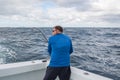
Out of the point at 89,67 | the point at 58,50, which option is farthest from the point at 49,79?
the point at 89,67

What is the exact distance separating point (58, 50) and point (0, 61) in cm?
444

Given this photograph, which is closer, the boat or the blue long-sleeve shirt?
the blue long-sleeve shirt

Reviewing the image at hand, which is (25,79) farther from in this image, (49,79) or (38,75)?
(49,79)

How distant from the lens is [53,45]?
275cm

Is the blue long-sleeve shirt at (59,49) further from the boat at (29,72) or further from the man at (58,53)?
the boat at (29,72)

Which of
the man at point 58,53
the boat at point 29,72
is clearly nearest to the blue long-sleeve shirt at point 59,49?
the man at point 58,53

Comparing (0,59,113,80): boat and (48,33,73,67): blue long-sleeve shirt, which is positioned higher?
(48,33,73,67): blue long-sleeve shirt

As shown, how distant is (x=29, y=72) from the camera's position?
10.7 ft

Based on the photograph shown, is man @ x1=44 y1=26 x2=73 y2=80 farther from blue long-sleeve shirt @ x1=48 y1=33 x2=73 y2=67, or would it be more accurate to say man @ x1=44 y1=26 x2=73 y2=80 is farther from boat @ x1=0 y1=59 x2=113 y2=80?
boat @ x1=0 y1=59 x2=113 y2=80

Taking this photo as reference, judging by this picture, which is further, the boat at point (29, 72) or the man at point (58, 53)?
the boat at point (29, 72)

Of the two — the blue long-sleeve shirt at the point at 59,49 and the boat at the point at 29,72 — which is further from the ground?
the blue long-sleeve shirt at the point at 59,49

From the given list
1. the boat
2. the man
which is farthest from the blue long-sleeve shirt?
the boat

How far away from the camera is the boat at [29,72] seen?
286cm

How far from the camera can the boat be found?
9.39 feet
